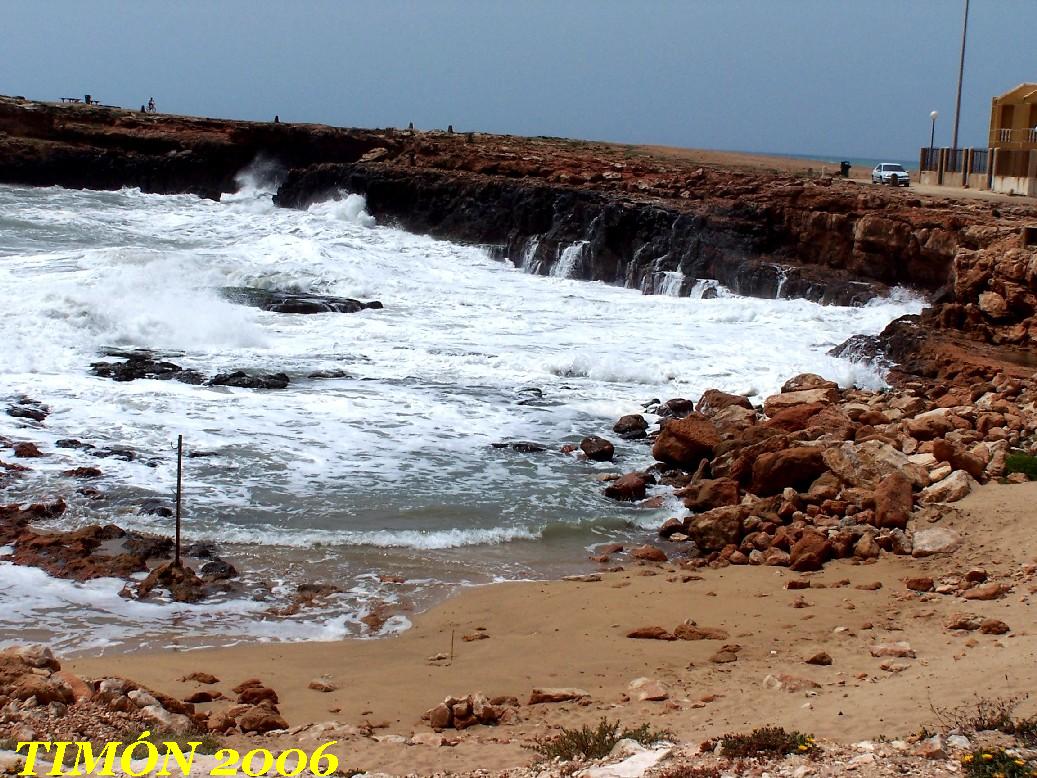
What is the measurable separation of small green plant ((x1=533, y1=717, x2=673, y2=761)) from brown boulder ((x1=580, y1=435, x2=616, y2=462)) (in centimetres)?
712

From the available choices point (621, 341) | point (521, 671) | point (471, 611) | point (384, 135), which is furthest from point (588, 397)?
point (384, 135)

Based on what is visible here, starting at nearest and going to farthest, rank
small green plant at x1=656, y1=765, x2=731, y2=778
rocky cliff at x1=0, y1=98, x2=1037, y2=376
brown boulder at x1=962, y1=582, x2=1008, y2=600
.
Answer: small green plant at x1=656, y1=765, x2=731, y2=778 → brown boulder at x1=962, y1=582, x2=1008, y2=600 → rocky cliff at x1=0, y1=98, x2=1037, y2=376

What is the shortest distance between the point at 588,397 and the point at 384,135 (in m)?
23.6

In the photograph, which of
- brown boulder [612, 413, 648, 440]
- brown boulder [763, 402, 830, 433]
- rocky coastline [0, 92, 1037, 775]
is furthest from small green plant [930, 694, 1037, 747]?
brown boulder [612, 413, 648, 440]

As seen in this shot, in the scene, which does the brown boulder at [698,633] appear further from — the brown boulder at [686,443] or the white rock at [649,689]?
the brown boulder at [686,443]

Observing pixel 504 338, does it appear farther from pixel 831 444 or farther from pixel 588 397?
pixel 831 444

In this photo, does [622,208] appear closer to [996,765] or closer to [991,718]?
[991,718]

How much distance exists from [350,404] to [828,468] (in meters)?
6.64

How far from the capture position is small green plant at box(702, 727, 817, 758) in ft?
18.3

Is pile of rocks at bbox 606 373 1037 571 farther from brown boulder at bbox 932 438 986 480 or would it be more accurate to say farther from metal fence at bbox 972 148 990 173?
metal fence at bbox 972 148 990 173

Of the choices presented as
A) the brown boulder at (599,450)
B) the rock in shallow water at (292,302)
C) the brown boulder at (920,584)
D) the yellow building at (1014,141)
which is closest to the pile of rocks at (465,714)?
the brown boulder at (920,584)

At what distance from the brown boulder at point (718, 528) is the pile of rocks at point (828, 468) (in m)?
0.01

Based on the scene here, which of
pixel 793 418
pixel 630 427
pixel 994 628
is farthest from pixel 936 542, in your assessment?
pixel 630 427

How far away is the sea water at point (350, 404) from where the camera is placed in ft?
31.8
